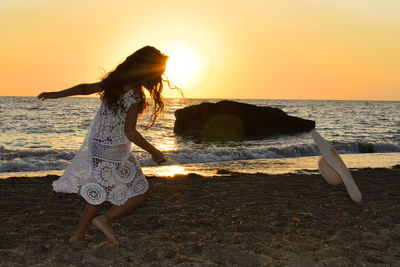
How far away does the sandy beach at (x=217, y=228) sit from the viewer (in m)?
3.84

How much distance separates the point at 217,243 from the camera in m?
4.27

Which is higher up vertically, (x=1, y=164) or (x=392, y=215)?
(x=392, y=215)

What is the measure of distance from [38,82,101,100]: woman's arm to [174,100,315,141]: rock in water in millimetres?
20931

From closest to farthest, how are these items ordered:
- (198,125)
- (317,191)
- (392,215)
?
(392,215) < (317,191) < (198,125)

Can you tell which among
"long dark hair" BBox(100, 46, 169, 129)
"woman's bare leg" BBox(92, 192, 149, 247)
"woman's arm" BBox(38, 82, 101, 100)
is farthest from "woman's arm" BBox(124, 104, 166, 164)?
"woman's bare leg" BBox(92, 192, 149, 247)

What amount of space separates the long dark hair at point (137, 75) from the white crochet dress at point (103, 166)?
0.47 ft

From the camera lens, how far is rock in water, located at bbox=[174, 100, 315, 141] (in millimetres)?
25328

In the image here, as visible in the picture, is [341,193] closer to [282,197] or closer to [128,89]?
[282,197]

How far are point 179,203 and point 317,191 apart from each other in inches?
106

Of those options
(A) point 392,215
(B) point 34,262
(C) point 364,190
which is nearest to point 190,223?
(B) point 34,262

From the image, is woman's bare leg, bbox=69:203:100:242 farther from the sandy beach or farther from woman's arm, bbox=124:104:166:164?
woman's arm, bbox=124:104:166:164

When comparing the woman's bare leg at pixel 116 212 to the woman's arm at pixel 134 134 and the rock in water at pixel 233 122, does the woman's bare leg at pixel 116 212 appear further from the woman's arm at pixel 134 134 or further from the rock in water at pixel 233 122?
the rock in water at pixel 233 122

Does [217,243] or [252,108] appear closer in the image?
[217,243]

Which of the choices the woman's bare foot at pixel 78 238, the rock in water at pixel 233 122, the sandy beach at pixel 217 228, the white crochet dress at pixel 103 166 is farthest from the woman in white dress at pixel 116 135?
the rock in water at pixel 233 122
